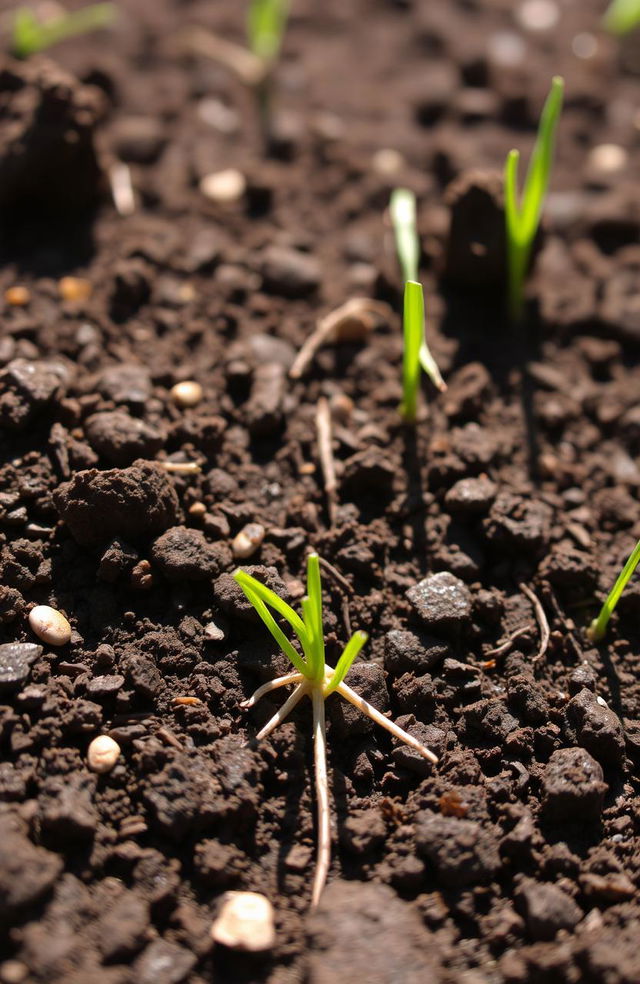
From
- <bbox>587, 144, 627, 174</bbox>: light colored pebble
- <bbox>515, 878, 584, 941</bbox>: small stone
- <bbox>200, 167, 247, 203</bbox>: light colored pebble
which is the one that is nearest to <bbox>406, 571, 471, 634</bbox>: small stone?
<bbox>515, 878, 584, 941</bbox>: small stone

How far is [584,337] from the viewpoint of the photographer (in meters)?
2.07

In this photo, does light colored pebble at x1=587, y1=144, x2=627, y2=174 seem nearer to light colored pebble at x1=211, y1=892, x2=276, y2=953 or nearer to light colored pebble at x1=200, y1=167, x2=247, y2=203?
light colored pebble at x1=200, y1=167, x2=247, y2=203

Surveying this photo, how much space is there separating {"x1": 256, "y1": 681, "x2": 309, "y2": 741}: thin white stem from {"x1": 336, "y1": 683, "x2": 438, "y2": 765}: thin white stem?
61 mm

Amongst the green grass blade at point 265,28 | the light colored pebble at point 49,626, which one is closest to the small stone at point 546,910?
the light colored pebble at point 49,626

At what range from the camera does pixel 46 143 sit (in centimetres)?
204

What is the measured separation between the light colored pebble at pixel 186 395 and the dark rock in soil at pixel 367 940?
988mm

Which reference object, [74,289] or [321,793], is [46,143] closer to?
[74,289]

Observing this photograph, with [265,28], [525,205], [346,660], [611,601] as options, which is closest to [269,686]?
[346,660]

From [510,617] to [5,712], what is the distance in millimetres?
911

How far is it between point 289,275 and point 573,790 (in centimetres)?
129

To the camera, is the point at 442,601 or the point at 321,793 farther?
the point at 442,601

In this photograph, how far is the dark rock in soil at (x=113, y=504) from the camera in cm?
151

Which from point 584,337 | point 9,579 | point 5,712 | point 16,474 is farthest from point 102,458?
point 584,337

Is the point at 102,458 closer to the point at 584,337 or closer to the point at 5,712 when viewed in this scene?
the point at 5,712
